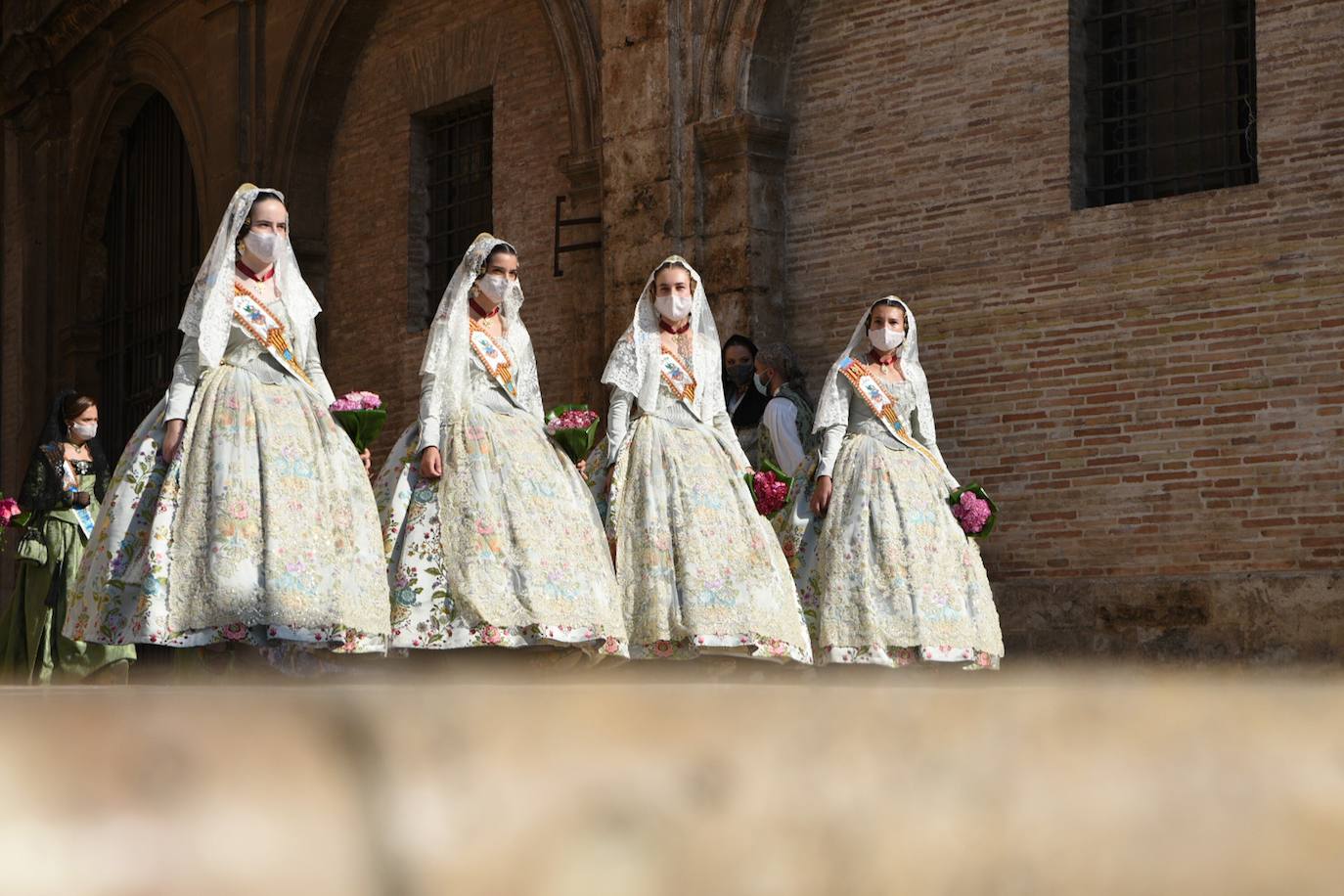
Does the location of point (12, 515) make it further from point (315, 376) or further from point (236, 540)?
point (236, 540)

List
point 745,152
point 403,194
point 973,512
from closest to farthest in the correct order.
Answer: point 973,512, point 745,152, point 403,194

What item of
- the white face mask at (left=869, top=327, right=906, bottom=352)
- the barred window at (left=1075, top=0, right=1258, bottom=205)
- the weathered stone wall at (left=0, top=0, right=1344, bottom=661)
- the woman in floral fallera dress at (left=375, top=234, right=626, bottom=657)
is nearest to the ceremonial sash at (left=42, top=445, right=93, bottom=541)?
the woman in floral fallera dress at (left=375, top=234, right=626, bottom=657)

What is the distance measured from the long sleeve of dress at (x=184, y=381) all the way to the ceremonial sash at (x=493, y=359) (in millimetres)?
1206

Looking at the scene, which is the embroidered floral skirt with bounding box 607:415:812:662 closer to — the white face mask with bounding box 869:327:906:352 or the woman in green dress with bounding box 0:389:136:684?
the white face mask with bounding box 869:327:906:352

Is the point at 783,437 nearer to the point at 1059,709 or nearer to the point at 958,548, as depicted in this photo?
the point at 958,548

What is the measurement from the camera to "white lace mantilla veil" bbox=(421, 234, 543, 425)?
293 inches

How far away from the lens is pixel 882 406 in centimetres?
889

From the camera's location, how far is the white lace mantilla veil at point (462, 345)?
7.43 m

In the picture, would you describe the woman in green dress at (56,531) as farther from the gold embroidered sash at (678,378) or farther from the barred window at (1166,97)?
the barred window at (1166,97)

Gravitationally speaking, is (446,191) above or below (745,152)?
above

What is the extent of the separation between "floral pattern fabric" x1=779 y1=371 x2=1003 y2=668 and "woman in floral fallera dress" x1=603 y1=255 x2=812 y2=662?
1.63 ft

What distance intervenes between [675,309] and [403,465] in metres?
1.61

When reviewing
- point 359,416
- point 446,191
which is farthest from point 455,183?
point 359,416

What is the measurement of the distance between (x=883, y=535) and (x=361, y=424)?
8.28ft
